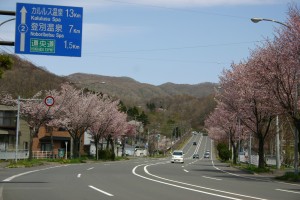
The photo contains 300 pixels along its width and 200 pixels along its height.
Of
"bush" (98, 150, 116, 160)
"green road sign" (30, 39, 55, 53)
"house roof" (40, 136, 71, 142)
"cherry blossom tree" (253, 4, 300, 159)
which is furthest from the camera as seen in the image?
"house roof" (40, 136, 71, 142)

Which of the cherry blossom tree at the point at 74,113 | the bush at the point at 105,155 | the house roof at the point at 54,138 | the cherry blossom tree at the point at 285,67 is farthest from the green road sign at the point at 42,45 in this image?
the house roof at the point at 54,138

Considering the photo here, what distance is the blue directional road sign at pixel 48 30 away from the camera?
16.7m

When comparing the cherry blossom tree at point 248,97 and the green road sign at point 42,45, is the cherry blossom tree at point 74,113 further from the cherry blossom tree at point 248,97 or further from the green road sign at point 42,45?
the green road sign at point 42,45

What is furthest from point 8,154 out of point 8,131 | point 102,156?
point 102,156

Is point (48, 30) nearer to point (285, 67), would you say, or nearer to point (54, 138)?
point (285, 67)

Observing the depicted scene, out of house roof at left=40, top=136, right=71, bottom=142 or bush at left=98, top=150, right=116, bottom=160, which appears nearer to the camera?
bush at left=98, top=150, right=116, bottom=160

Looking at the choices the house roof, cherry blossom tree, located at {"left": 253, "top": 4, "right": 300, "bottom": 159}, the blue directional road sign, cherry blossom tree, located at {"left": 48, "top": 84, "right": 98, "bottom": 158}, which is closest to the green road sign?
the blue directional road sign

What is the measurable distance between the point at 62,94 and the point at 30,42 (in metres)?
37.6

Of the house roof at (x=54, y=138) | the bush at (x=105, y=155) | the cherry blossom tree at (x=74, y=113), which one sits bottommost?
the bush at (x=105, y=155)

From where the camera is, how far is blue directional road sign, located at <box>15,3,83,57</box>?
54.9 feet

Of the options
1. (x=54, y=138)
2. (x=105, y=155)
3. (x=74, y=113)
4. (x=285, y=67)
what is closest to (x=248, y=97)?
(x=285, y=67)

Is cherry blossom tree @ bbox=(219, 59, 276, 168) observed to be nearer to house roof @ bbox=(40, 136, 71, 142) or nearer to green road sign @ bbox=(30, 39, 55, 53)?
green road sign @ bbox=(30, 39, 55, 53)

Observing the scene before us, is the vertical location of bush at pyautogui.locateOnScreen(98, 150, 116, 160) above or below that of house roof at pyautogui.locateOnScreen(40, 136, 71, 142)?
below

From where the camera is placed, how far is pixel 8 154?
1820 inches
